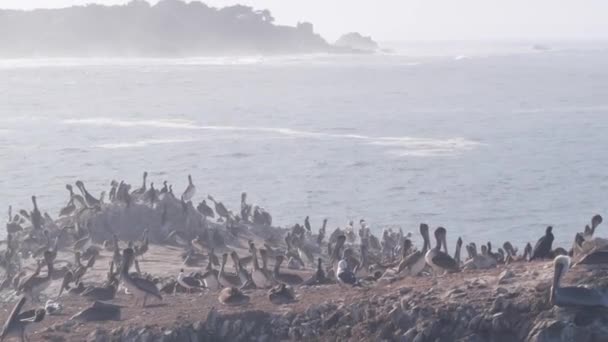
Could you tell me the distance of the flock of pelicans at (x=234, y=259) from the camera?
1162 cm

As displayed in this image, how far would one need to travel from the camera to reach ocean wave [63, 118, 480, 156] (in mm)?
33062

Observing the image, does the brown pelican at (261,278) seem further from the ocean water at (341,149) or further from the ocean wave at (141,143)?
the ocean wave at (141,143)

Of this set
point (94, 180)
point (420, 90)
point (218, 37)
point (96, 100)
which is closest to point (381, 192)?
point (94, 180)

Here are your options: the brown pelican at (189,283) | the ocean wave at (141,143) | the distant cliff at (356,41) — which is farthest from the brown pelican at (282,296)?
the distant cliff at (356,41)

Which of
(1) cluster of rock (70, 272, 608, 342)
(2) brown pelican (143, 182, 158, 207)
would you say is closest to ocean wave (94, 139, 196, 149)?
(2) brown pelican (143, 182, 158, 207)

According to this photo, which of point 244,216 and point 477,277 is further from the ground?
point 477,277

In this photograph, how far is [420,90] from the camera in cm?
6088

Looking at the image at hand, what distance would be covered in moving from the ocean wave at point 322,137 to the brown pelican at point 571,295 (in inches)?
876

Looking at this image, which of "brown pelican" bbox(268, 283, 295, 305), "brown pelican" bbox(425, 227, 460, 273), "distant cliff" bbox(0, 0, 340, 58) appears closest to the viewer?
"brown pelican" bbox(268, 283, 295, 305)

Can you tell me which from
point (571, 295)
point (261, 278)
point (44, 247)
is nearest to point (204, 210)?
point (44, 247)

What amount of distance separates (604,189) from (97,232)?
1243 cm

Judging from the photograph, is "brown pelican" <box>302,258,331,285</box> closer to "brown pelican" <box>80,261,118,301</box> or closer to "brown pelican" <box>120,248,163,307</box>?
"brown pelican" <box>120,248,163,307</box>

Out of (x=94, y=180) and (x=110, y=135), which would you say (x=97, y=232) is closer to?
(x=94, y=180)

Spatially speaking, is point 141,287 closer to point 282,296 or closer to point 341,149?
point 282,296
